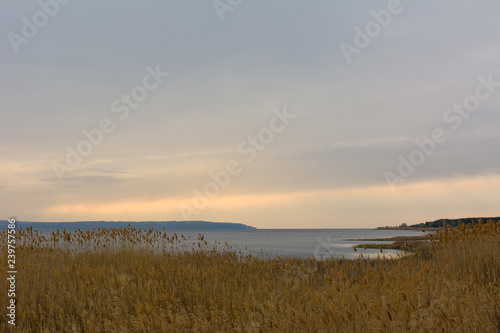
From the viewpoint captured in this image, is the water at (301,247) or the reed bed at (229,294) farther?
the water at (301,247)

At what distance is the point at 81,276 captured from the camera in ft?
32.3

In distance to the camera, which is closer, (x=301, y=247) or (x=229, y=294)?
(x=229, y=294)

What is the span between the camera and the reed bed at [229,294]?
5879 mm

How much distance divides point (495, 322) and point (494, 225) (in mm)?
9192

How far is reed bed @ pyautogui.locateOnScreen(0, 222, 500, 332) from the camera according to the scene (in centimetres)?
588

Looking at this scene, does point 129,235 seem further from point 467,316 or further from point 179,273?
point 467,316

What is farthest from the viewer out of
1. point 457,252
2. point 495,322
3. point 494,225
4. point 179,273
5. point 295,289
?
point 494,225

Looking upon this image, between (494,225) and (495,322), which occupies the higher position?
(494,225)

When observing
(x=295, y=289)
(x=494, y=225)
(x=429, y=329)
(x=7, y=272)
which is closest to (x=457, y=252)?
(x=494, y=225)

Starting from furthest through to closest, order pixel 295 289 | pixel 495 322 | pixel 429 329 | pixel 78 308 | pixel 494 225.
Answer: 1. pixel 494 225
2. pixel 295 289
3. pixel 78 308
4. pixel 495 322
5. pixel 429 329

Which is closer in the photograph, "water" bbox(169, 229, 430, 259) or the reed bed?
the reed bed

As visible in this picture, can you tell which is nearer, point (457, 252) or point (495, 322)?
point (495, 322)

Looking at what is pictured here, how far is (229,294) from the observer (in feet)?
27.0

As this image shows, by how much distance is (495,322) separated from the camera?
569 centimetres
